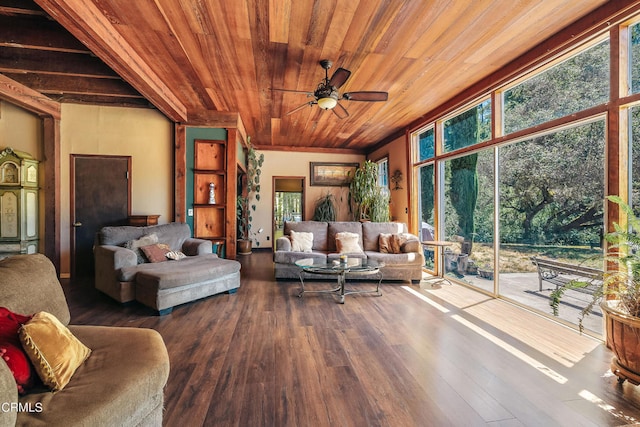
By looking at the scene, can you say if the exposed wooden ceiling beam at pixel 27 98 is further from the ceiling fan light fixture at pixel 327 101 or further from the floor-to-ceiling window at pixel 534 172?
the floor-to-ceiling window at pixel 534 172

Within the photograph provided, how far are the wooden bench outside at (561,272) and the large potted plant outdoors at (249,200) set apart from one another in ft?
18.3

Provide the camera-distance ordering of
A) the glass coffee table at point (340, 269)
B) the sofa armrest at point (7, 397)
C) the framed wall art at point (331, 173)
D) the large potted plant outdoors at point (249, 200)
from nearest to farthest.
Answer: the sofa armrest at point (7, 397) < the glass coffee table at point (340, 269) < the large potted plant outdoors at point (249, 200) < the framed wall art at point (331, 173)

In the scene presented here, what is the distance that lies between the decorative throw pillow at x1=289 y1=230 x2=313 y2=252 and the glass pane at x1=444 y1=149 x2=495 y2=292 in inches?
A: 91.7

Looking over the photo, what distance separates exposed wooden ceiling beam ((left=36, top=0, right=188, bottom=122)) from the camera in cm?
213

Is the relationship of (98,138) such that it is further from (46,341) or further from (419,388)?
(419,388)

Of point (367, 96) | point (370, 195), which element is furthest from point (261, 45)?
point (370, 195)

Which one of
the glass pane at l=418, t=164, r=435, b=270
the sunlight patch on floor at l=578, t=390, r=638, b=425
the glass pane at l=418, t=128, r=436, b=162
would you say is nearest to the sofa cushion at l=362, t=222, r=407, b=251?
the glass pane at l=418, t=164, r=435, b=270

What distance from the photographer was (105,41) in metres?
2.53

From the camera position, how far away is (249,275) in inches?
188

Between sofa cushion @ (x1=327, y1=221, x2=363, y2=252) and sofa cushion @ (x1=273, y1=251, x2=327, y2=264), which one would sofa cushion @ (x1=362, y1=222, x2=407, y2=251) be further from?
sofa cushion @ (x1=273, y1=251, x2=327, y2=264)

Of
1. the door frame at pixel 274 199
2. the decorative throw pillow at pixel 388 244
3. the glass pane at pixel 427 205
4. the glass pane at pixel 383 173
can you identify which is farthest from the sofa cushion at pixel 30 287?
the glass pane at pixel 383 173

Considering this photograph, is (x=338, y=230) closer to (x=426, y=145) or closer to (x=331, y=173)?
(x=426, y=145)

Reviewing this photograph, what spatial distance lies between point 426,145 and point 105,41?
4.75 meters

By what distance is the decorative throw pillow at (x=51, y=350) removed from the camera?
112cm
